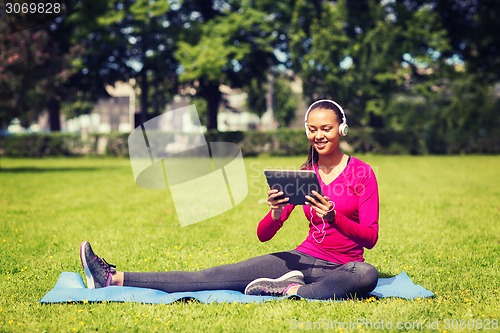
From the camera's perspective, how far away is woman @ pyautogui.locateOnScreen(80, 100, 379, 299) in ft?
18.1

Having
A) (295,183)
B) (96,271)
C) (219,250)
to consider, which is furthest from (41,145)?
(295,183)

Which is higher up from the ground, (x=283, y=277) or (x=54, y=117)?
(x=283, y=277)

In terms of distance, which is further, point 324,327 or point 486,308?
point 486,308

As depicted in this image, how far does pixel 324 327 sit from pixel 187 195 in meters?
11.3

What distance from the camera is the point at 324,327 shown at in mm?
5117

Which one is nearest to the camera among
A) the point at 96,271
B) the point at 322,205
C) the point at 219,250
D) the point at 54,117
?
the point at 322,205

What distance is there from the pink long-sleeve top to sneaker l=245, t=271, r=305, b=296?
0.88ft

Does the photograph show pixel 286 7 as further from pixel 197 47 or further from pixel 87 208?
pixel 87 208

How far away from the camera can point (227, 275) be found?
5973 millimetres

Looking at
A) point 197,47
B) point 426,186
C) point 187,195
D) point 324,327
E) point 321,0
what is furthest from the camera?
point 321,0

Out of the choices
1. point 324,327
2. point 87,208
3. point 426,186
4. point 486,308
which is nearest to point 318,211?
point 324,327

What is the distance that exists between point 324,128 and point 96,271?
2.63m

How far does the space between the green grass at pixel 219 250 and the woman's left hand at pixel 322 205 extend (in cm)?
90

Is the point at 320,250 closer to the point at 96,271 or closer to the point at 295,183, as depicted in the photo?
the point at 295,183
